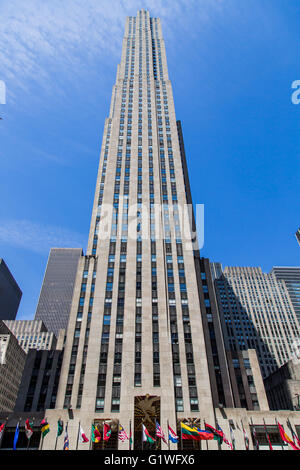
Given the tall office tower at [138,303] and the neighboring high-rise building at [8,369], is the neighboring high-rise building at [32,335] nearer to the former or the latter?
the neighboring high-rise building at [8,369]

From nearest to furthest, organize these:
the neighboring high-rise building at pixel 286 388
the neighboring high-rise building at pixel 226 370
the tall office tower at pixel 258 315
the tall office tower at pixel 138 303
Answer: the tall office tower at pixel 138 303 < the neighboring high-rise building at pixel 226 370 < the neighboring high-rise building at pixel 286 388 < the tall office tower at pixel 258 315

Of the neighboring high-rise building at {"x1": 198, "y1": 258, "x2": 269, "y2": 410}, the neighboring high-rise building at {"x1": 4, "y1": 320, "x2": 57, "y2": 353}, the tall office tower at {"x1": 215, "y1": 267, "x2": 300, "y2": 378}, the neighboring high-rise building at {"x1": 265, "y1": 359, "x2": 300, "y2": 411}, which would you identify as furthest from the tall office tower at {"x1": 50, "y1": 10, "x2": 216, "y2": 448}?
the neighboring high-rise building at {"x1": 4, "y1": 320, "x2": 57, "y2": 353}

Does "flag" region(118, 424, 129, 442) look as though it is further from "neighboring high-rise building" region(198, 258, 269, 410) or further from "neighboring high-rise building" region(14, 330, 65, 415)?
"neighboring high-rise building" region(14, 330, 65, 415)

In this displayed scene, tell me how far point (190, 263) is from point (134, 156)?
41.2 metres

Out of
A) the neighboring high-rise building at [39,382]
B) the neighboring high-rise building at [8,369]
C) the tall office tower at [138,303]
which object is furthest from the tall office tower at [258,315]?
the neighboring high-rise building at [8,369]

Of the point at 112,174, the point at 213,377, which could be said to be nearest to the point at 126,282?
the point at 213,377

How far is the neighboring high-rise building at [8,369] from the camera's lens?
12476 cm

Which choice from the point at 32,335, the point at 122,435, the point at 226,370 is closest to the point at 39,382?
the point at 122,435

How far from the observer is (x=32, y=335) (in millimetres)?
182375

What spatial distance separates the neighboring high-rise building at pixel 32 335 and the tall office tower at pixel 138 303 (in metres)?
122

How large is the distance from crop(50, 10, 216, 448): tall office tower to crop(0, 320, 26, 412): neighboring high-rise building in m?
78.1

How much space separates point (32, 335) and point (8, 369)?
50.6 m

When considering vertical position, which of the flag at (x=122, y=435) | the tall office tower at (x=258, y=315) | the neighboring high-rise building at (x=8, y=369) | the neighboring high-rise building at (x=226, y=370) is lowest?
the flag at (x=122, y=435)

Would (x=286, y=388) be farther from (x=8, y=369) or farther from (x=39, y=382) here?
(x=8, y=369)
